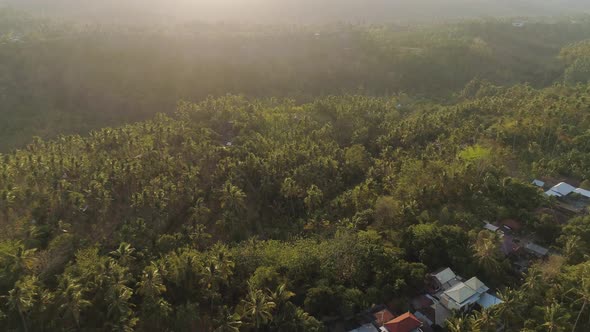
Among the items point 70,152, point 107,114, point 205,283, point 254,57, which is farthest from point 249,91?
point 205,283

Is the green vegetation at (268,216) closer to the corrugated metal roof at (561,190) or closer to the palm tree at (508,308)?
the palm tree at (508,308)

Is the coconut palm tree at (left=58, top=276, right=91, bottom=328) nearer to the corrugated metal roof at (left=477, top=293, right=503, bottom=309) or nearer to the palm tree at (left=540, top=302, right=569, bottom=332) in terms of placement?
the corrugated metal roof at (left=477, top=293, right=503, bottom=309)

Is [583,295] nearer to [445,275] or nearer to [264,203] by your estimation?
[445,275]

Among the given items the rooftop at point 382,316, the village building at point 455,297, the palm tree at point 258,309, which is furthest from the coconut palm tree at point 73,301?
the village building at point 455,297

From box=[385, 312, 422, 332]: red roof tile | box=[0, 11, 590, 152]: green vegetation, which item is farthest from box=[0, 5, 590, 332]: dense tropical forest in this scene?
box=[385, 312, 422, 332]: red roof tile

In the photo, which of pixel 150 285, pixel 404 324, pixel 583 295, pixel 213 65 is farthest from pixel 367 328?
pixel 213 65
